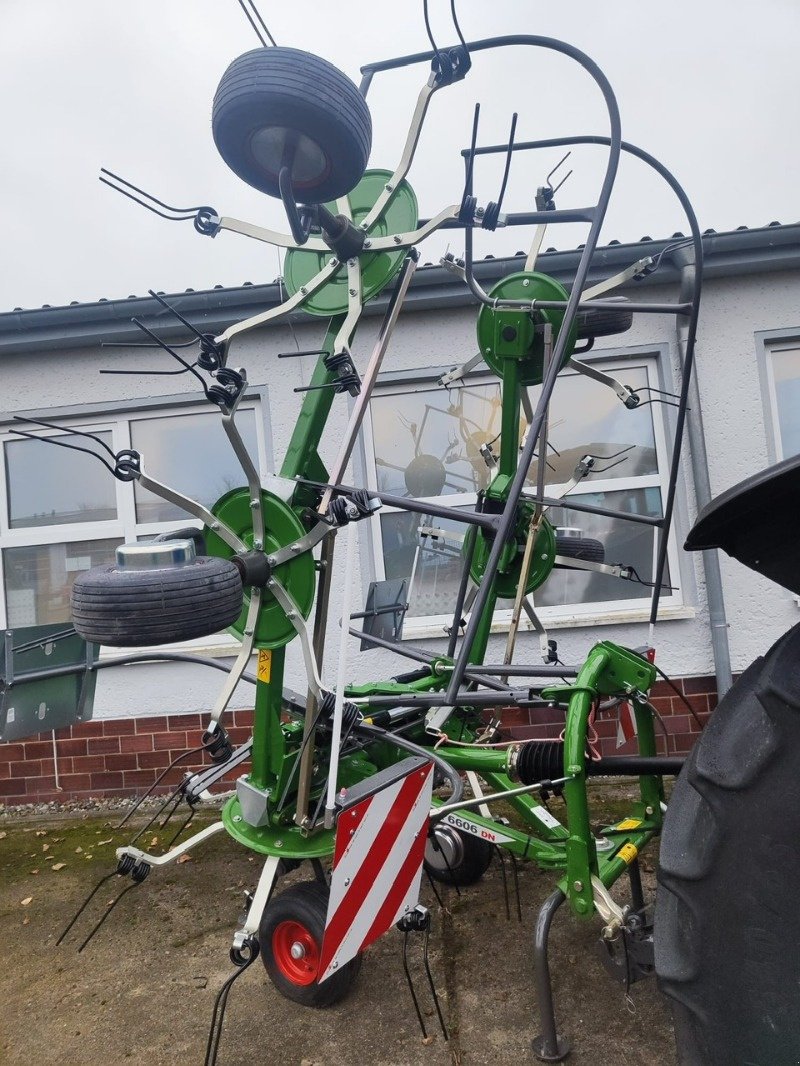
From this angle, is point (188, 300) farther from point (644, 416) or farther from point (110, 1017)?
point (110, 1017)

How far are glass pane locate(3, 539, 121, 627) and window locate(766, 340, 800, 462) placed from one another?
4010mm

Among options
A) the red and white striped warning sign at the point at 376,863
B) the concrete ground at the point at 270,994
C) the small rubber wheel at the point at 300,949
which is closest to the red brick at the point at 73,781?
the concrete ground at the point at 270,994

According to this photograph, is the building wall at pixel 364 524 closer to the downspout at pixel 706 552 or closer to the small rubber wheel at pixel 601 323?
the downspout at pixel 706 552

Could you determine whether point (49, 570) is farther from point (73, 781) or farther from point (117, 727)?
point (73, 781)

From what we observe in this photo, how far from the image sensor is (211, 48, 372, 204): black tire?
1.56 metres

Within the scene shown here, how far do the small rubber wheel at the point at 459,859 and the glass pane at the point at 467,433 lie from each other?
2.13 meters

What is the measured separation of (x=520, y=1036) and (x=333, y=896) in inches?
30.9

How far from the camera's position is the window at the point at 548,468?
14.0 ft

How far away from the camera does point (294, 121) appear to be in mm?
1594

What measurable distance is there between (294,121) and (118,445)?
3.18m

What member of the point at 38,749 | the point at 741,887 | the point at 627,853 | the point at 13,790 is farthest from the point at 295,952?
the point at 13,790

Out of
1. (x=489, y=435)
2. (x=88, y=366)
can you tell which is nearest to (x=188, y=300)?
(x=88, y=366)

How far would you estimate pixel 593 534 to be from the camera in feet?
14.1

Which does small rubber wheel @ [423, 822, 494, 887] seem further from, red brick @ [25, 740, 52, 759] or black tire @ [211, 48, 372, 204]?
red brick @ [25, 740, 52, 759]
